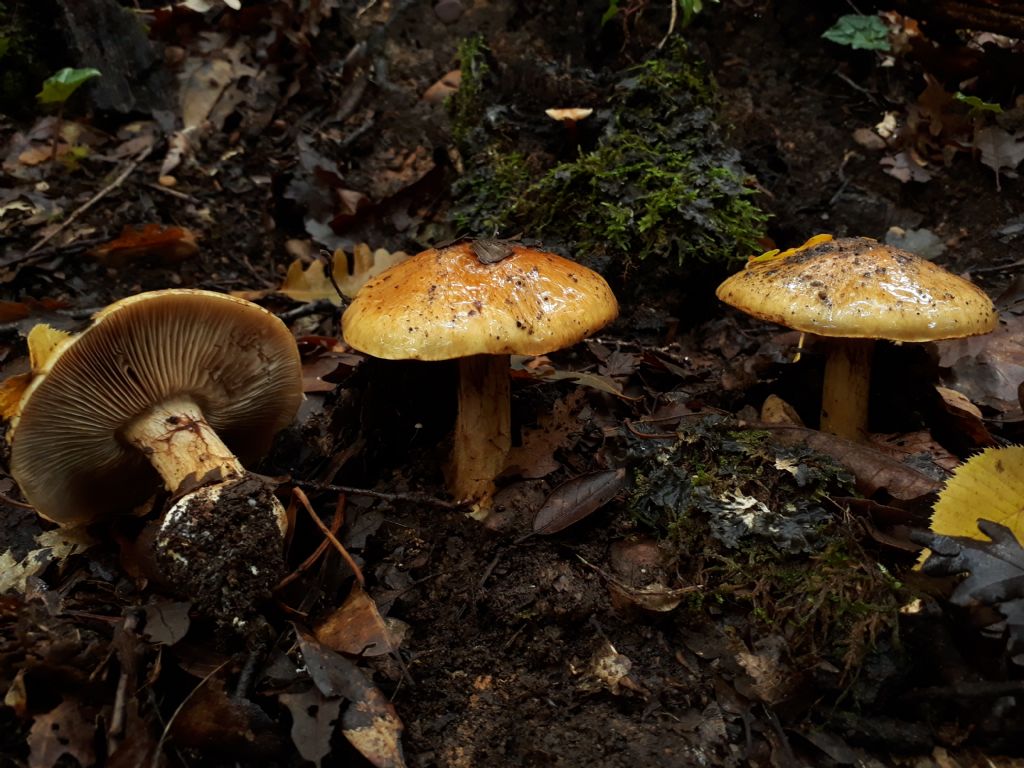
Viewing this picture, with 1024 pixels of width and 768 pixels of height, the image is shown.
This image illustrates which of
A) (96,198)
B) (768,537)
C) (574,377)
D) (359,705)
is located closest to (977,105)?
(574,377)

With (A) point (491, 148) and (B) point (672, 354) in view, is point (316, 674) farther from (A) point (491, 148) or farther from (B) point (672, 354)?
(A) point (491, 148)

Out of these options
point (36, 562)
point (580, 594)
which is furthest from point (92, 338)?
point (580, 594)

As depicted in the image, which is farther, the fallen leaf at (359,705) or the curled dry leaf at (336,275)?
the curled dry leaf at (336,275)

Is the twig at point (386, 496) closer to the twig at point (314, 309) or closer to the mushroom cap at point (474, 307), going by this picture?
the mushroom cap at point (474, 307)

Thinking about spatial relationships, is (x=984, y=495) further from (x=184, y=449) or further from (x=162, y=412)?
(x=162, y=412)

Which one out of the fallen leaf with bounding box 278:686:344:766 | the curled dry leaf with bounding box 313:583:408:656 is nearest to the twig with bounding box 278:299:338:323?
the curled dry leaf with bounding box 313:583:408:656

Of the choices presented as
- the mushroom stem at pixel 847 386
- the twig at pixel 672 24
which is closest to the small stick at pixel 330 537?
the mushroom stem at pixel 847 386
